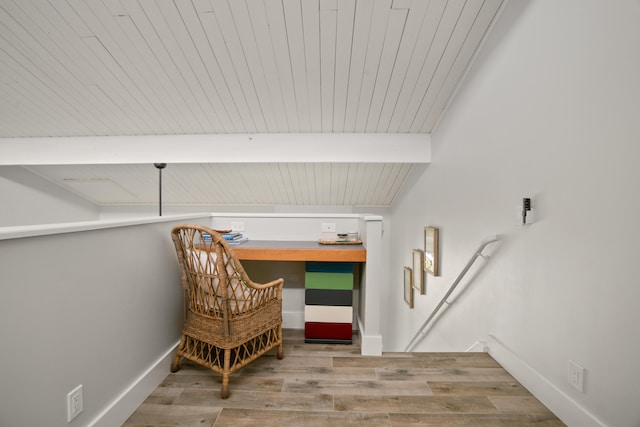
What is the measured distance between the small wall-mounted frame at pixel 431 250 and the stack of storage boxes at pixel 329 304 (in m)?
1.12

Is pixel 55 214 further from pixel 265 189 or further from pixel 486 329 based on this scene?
pixel 486 329

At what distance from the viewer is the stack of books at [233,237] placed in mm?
2566

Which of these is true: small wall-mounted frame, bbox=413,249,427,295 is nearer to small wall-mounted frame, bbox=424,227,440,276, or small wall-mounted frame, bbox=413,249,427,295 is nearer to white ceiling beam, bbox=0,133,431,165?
small wall-mounted frame, bbox=424,227,440,276

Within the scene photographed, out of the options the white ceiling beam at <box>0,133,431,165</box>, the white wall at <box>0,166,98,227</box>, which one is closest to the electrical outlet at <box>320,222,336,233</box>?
the white ceiling beam at <box>0,133,431,165</box>

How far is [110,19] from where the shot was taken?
2.17 m

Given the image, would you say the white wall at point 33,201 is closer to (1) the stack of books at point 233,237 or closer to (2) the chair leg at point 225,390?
(1) the stack of books at point 233,237

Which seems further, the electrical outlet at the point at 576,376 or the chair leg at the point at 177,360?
the chair leg at the point at 177,360

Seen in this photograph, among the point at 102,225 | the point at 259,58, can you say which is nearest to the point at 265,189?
the point at 259,58

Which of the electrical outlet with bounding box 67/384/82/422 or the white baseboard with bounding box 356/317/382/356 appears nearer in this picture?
the electrical outlet with bounding box 67/384/82/422

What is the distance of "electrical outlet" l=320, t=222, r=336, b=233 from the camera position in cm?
287

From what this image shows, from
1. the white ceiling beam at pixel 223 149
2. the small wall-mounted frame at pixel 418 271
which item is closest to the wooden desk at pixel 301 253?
the white ceiling beam at pixel 223 149

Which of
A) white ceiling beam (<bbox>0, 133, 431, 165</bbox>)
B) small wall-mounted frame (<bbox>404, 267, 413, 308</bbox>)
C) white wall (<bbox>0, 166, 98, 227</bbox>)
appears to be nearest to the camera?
white ceiling beam (<bbox>0, 133, 431, 165</bbox>)

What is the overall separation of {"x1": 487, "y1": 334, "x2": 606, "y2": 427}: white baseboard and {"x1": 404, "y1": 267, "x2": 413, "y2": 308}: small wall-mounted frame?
174 cm

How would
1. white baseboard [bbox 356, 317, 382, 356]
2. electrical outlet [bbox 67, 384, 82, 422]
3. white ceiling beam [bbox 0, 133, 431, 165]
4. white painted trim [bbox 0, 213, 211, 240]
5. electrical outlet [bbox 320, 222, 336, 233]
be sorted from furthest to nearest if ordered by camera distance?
white ceiling beam [bbox 0, 133, 431, 165]
electrical outlet [bbox 320, 222, 336, 233]
white baseboard [bbox 356, 317, 382, 356]
electrical outlet [bbox 67, 384, 82, 422]
white painted trim [bbox 0, 213, 211, 240]
